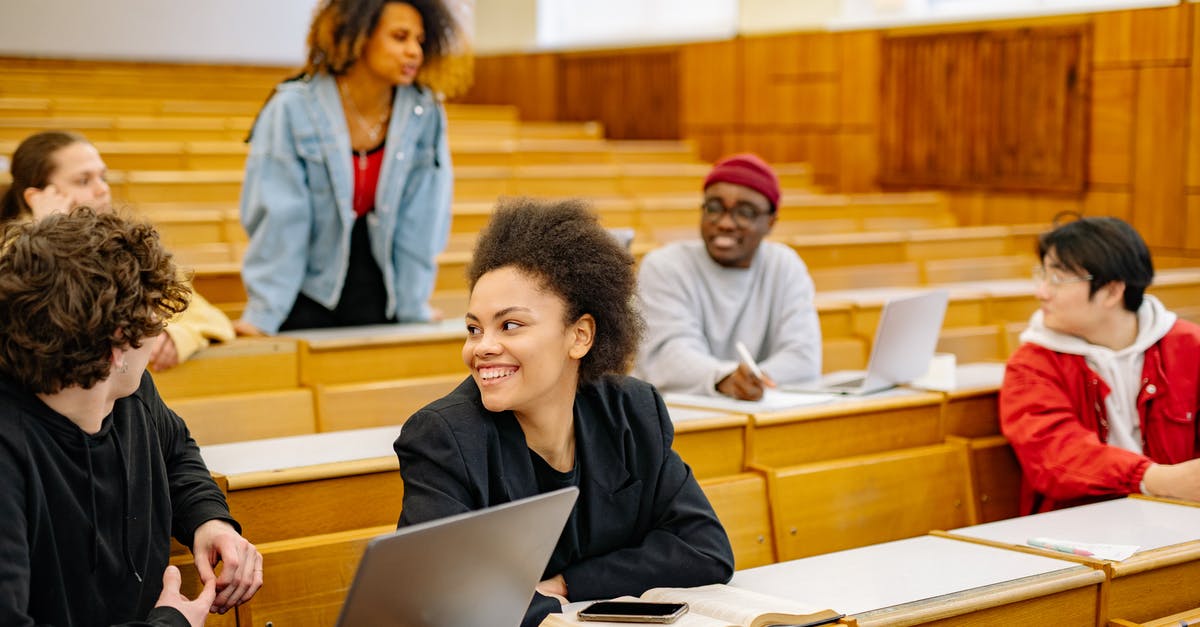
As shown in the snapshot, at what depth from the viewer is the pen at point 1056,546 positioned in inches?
71.8

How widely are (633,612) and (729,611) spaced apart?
0.11 meters

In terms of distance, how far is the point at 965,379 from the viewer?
283cm

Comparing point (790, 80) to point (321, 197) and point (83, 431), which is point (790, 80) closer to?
point (321, 197)

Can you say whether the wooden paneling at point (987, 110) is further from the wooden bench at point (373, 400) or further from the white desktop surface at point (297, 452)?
the white desktop surface at point (297, 452)

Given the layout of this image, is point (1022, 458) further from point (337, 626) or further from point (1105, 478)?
point (337, 626)

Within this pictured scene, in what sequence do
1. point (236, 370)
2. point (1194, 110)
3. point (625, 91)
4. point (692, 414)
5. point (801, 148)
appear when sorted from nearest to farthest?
point (692, 414) → point (236, 370) → point (1194, 110) → point (801, 148) → point (625, 91)

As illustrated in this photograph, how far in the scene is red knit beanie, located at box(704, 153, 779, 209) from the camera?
9.31ft

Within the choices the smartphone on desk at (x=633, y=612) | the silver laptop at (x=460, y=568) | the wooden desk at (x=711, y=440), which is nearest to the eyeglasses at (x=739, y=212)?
the wooden desk at (x=711, y=440)

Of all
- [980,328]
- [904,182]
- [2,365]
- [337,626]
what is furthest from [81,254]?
[904,182]

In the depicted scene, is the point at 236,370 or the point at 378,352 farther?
the point at 378,352

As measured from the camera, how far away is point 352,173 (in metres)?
2.83

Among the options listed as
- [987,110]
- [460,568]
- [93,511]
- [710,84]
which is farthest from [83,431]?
[710,84]

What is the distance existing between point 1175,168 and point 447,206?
323 centimetres

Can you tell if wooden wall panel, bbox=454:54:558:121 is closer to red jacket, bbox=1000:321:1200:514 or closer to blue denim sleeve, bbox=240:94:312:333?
blue denim sleeve, bbox=240:94:312:333
